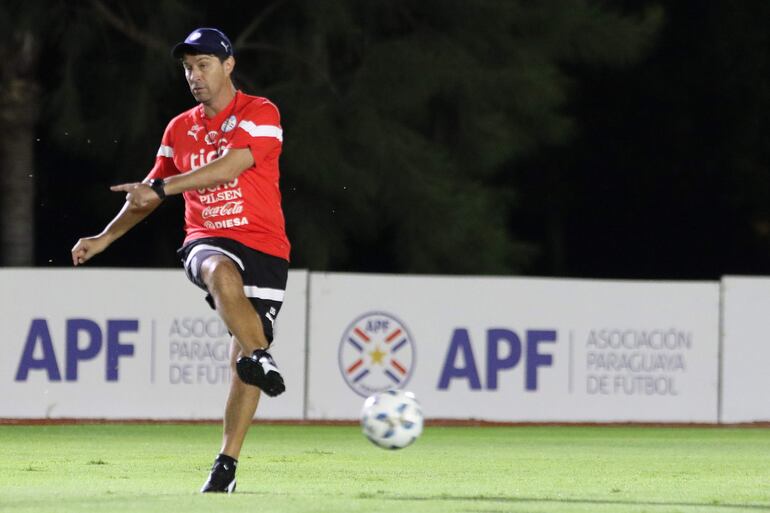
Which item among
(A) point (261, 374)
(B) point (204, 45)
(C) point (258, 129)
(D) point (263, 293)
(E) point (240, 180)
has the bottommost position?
(A) point (261, 374)

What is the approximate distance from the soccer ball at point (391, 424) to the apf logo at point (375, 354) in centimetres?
729

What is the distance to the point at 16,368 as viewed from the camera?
14.9 meters

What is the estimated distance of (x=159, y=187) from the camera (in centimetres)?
757

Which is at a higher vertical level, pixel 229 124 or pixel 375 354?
pixel 229 124

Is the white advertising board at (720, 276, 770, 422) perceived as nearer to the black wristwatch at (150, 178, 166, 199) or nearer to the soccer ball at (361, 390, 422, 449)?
the soccer ball at (361, 390, 422, 449)

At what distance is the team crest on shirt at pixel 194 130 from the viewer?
8.02 metres

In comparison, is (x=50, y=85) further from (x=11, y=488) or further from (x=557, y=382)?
(x=11, y=488)

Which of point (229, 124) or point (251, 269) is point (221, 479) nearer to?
point (251, 269)

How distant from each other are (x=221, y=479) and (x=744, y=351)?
9.47 m

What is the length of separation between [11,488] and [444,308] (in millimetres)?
7920

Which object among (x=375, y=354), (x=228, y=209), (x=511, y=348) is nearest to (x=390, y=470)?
(x=228, y=209)

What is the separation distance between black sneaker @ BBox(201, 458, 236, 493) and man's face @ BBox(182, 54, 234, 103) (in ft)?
5.59

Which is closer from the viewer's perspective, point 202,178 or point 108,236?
point 202,178

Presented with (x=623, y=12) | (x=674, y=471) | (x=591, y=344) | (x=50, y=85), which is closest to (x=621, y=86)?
(x=623, y=12)
